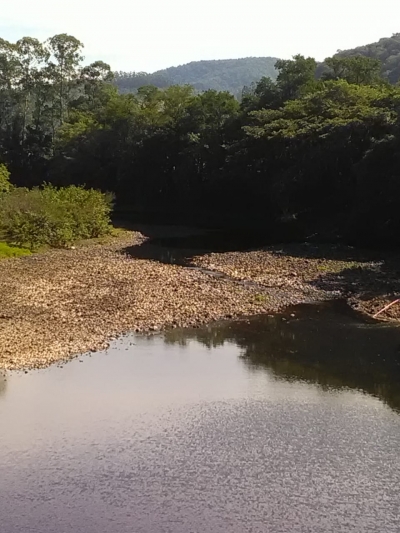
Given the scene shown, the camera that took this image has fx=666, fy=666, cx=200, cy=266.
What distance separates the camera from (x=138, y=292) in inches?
1441

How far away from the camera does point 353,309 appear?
34.1 metres

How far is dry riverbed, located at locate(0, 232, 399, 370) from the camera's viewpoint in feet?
94.1

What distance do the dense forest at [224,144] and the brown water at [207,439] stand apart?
30.0 metres

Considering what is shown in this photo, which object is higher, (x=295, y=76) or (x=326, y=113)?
(x=295, y=76)

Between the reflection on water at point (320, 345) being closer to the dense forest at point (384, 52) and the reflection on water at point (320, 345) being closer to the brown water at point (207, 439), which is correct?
the brown water at point (207, 439)

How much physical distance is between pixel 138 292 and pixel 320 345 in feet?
38.8

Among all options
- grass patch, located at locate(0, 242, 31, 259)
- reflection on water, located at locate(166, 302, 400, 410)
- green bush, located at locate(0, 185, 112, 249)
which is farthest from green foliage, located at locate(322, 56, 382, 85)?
reflection on water, located at locate(166, 302, 400, 410)

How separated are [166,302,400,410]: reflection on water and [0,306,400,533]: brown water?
0.35 feet

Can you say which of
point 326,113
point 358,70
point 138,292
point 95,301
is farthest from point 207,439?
point 358,70

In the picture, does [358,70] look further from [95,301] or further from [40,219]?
[95,301]

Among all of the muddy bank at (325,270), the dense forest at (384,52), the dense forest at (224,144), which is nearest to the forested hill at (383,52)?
the dense forest at (384,52)

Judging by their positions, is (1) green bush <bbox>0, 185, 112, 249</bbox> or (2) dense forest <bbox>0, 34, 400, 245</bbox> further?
(2) dense forest <bbox>0, 34, 400, 245</bbox>

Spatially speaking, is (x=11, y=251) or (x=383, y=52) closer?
(x=11, y=251)

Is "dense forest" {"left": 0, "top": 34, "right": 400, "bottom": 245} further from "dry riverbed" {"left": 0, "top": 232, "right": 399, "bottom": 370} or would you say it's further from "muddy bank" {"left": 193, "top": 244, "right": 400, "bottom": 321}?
"dry riverbed" {"left": 0, "top": 232, "right": 399, "bottom": 370}
